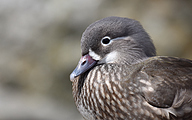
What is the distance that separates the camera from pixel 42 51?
12.7ft

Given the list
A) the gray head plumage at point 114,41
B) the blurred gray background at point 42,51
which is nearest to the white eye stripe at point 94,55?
the gray head plumage at point 114,41

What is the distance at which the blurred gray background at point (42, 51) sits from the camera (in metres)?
3.71

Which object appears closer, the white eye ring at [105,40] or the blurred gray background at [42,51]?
the white eye ring at [105,40]

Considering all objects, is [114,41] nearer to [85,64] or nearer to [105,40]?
[105,40]

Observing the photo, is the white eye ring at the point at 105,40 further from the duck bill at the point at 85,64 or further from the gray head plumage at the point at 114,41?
the duck bill at the point at 85,64

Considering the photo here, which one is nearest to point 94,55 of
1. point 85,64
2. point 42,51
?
point 85,64

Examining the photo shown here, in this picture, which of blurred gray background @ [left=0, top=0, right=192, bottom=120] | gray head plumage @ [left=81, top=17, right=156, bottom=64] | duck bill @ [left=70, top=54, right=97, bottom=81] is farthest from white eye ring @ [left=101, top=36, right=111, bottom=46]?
blurred gray background @ [left=0, top=0, right=192, bottom=120]

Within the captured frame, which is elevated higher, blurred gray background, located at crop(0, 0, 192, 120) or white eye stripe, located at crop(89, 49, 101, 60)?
blurred gray background, located at crop(0, 0, 192, 120)

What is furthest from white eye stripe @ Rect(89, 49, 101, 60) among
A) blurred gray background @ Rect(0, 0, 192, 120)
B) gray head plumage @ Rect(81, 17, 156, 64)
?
blurred gray background @ Rect(0, 0, 192, 120)

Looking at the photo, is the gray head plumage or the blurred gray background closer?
the gray head plumage

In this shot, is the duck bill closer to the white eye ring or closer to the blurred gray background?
the white eye ring

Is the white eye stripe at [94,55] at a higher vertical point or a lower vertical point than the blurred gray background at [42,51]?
lower

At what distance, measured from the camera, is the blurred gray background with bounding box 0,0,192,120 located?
371 cm

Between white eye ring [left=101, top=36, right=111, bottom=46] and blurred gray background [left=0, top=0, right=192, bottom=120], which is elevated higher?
blurred gray background [left=0, top=0, right=192, bottom=120]
